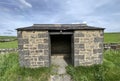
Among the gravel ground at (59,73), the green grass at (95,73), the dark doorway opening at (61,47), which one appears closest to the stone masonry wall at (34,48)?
the gravel ground at (59,73)

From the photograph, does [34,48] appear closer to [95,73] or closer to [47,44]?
[47,44]

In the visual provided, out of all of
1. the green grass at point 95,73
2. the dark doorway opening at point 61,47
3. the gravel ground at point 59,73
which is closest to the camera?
the green grass at point 95,73

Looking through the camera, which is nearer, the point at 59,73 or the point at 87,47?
the point at 59,73

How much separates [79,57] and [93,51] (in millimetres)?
1054

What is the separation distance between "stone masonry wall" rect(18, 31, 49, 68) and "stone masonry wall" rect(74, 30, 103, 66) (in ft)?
6.62

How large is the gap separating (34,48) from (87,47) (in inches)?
141

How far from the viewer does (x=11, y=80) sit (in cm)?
745

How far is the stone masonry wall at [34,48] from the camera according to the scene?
8.20m

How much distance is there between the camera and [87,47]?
8.34 metres

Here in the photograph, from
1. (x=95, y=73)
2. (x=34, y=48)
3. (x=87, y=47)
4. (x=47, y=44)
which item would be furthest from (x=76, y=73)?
(x=34, y=48)

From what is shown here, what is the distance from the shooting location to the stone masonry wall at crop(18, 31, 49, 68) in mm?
8195

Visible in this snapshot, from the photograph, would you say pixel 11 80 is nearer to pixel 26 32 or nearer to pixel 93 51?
pixel 26 32

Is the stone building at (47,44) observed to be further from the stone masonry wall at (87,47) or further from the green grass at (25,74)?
the green grass at (25,74)

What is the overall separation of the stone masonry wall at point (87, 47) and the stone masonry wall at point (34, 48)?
79.4 inches
